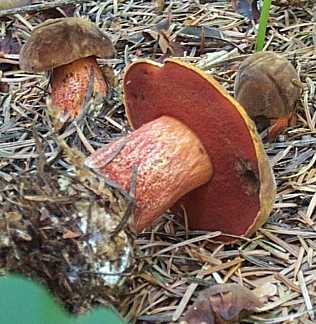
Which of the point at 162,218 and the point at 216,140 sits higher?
Answer: the point at 216,140

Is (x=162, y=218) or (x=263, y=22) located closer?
(x=162, y=218)

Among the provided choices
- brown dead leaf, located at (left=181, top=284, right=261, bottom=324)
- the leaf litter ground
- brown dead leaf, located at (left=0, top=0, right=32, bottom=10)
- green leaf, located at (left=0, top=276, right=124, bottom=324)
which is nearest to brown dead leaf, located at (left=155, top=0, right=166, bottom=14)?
the leaf litter ground

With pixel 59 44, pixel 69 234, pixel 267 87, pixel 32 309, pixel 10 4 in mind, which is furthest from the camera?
pixel 10 4

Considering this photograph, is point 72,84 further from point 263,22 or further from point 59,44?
point 263,22

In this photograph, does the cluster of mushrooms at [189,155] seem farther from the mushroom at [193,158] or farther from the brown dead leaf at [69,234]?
the brown dead leaf at [69,234]

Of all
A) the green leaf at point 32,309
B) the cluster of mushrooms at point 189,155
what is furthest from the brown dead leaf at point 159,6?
the green leaf at point 32,309

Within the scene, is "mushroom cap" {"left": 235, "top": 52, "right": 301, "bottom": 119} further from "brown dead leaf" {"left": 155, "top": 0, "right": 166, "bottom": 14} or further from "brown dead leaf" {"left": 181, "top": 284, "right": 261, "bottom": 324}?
"brown dead leaf" {"left": 155, "top": 0, "right": 166, "bottom": 14}

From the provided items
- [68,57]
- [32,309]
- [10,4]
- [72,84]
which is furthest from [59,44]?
[32,309]

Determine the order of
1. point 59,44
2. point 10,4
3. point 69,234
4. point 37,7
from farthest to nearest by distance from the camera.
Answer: point 10,4
point 37,7
point 59,44
point 69,234
